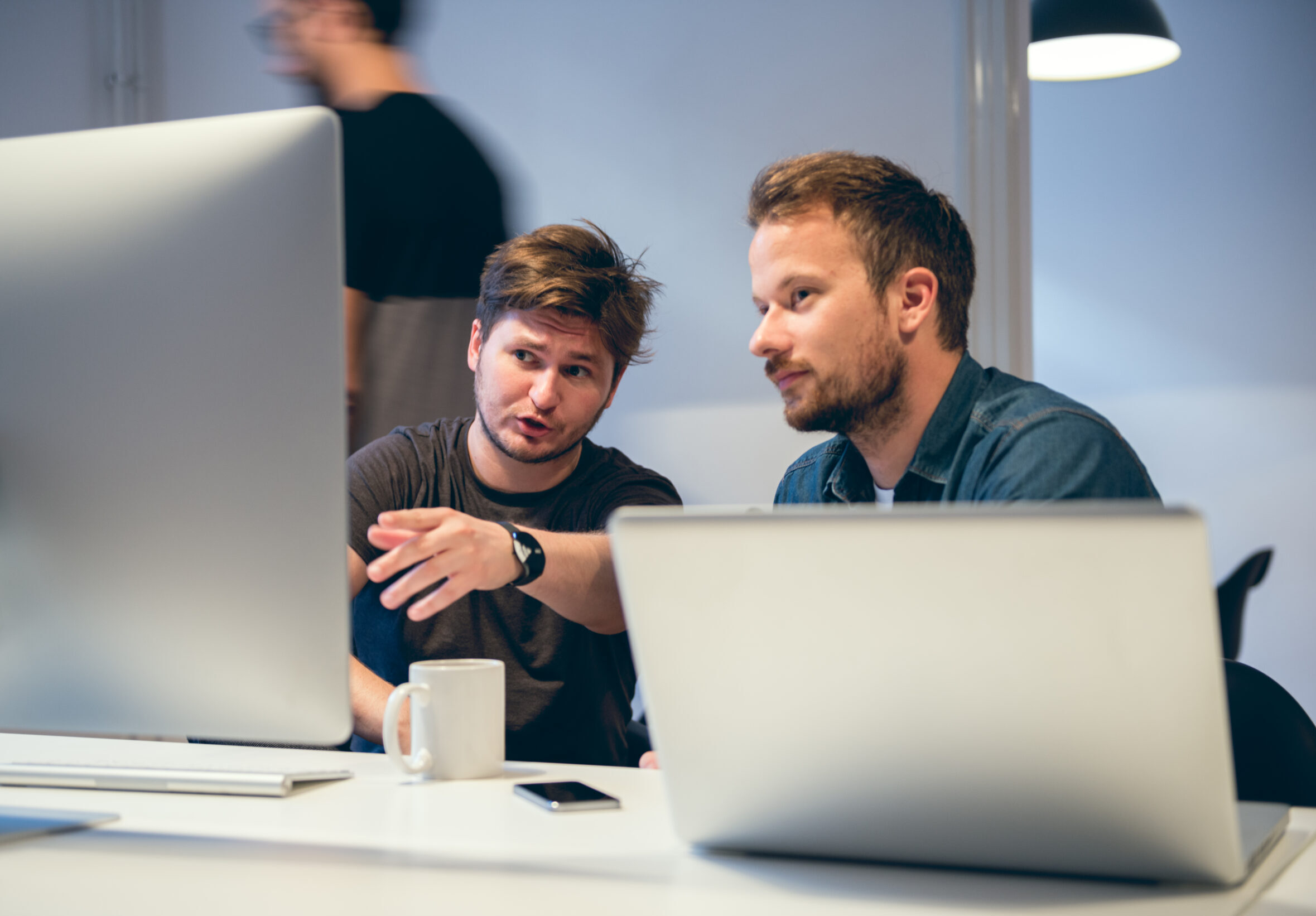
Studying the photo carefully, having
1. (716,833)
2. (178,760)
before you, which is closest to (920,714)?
(716,833)

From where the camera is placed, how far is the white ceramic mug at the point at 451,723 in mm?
906

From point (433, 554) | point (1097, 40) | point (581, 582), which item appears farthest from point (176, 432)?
point (1097, 40)

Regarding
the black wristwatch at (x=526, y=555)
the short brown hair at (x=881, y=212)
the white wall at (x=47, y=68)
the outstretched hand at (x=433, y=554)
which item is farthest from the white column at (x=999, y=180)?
the white wall at (x=47, y=68)

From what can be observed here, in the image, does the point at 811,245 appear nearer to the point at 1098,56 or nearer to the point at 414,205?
the point at 414,205

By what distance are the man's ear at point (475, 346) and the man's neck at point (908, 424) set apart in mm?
612

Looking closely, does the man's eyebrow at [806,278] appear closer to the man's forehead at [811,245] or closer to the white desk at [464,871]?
the man's forehead at [811,245]

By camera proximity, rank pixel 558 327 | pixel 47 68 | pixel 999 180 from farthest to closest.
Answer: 1. pixel 47 68
2. pixel 999 180
3. pixel 558 327

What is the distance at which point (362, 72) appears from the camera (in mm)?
1776

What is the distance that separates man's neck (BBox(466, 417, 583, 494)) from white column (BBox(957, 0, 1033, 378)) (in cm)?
100

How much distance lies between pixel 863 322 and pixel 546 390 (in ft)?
1.55

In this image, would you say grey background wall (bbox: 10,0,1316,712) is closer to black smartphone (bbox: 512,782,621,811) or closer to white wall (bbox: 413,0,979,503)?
white wall (bbox: 413,0,979,503)

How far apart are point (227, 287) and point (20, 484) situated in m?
0.19

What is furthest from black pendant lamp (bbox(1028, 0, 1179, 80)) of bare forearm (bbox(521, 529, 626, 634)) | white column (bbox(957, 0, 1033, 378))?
bare forearm (bbox(521, 529, 626, 634))

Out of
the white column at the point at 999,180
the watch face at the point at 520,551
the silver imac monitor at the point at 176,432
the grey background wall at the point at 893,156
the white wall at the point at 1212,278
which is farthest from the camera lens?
the white wall at the point at 1212,278
